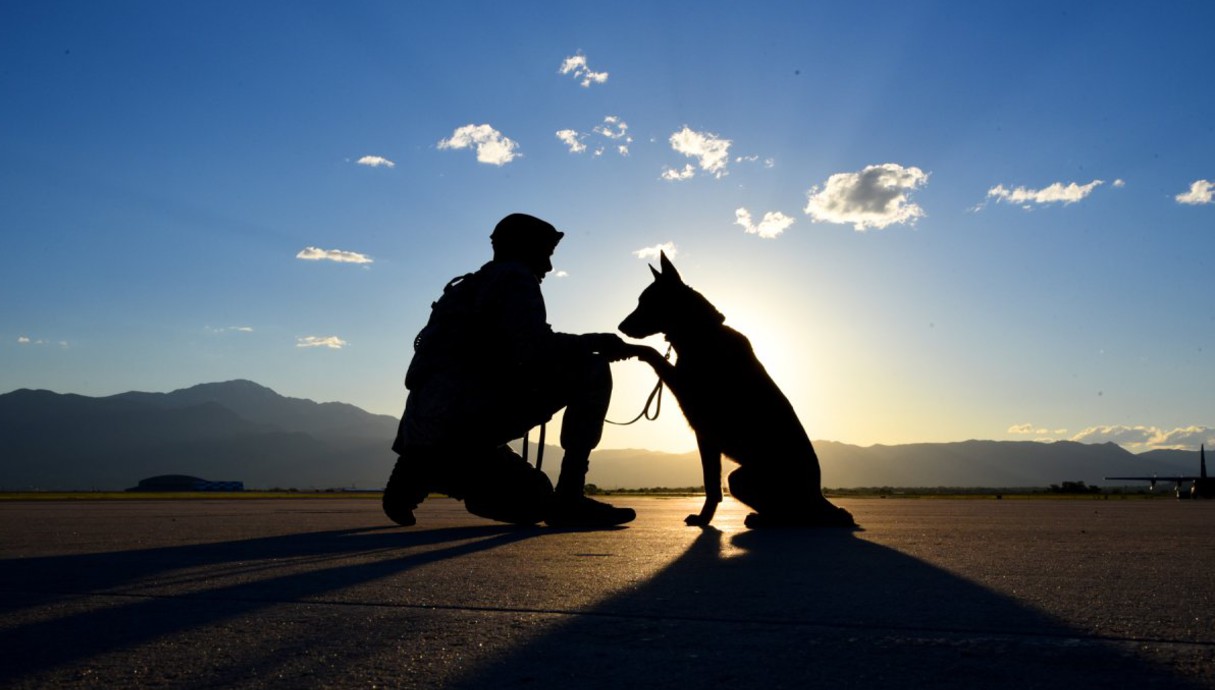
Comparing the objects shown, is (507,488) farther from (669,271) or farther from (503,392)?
(669,271)

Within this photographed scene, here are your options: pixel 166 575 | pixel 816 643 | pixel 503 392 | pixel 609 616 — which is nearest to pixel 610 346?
pixel 503 392

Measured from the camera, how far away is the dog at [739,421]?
6.73 m

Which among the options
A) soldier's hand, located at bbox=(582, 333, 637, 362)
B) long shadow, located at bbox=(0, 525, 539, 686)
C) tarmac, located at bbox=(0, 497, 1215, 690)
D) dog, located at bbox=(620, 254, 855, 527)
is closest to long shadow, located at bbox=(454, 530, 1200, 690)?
tarmac, located at bbox=(0, 497, 1215, 690)

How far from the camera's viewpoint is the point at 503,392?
6758 millimetres

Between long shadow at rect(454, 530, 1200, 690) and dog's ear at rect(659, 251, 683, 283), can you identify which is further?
dog's ear at rect(659, 251, 683, 283)

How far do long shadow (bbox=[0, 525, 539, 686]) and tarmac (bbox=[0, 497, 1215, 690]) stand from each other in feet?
0.05

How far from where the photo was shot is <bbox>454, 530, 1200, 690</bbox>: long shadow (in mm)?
1883

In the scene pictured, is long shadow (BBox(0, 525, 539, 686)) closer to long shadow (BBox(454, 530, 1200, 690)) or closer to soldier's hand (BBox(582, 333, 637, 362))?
long shadow (BBox(454, 530, 1200, 690))

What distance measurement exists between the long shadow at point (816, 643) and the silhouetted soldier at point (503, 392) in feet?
10.8

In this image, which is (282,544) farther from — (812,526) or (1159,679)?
(1159,679)

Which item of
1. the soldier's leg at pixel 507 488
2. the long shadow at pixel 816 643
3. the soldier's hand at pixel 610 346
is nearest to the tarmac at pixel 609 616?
the long shadow at pixel 816 643

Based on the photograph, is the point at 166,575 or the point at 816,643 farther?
the point at 166,575

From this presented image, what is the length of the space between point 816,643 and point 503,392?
4.69 meters

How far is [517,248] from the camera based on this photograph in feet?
22.8
